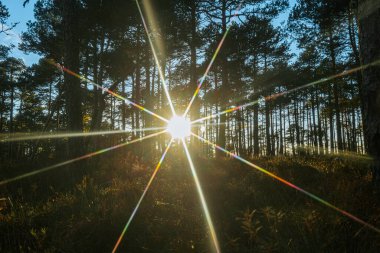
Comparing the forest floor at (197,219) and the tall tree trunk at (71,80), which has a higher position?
the tall tree trunk at (71,80)

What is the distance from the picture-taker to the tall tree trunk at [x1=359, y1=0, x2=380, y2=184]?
407 cm

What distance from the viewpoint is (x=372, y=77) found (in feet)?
13.6

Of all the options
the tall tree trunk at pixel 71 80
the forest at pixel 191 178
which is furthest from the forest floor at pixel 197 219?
the tall tree trunk at pixel 71 80

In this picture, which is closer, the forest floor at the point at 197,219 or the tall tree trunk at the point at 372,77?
the forest floor at the point at 197,219

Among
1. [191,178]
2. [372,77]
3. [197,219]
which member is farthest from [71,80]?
[372,77]

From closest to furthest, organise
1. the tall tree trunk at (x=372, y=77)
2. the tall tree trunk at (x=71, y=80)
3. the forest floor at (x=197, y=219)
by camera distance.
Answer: the forest floor at (x=197, y=219)
the tall tree trunk at (x=372, y=77)
the tall tree trunk at (x=71, y=80)

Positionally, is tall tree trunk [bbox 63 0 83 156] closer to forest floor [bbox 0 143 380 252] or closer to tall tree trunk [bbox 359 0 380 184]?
forest floor [bbox 0 143 380 252]

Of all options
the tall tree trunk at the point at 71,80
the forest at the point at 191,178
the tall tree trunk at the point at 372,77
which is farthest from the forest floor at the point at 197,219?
the tall tree trunk at the point at 71,80

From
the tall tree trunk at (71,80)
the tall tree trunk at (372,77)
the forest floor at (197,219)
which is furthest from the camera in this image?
the tall tree trunk at (71,80)

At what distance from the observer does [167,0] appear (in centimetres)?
1060

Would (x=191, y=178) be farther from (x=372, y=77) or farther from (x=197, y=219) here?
(x=372, y=77)

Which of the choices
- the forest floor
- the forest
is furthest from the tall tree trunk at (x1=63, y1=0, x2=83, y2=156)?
the forest floor

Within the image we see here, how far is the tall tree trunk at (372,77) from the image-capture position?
13.4ft

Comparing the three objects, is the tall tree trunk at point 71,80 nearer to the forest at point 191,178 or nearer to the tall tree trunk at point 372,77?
the forest at point 191,178
